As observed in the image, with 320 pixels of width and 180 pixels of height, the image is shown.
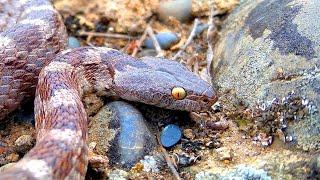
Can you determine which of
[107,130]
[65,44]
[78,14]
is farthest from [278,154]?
[78,14]

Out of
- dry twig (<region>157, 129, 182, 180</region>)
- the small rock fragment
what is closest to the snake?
the small rock fragment

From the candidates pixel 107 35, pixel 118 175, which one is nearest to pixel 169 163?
pixel 118 175

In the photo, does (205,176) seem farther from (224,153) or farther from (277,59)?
(277,59)

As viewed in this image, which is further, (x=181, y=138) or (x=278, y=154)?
(x=181, y=138)

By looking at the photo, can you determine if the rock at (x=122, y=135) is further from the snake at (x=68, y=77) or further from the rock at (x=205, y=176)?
the rock at (x=205, y=176)

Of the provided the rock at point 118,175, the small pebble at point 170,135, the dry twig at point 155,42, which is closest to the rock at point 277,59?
the small pebble at point 170,135

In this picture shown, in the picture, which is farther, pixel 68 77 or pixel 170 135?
pixel 68 77

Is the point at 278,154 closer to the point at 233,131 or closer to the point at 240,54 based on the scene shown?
the point at 233,131
